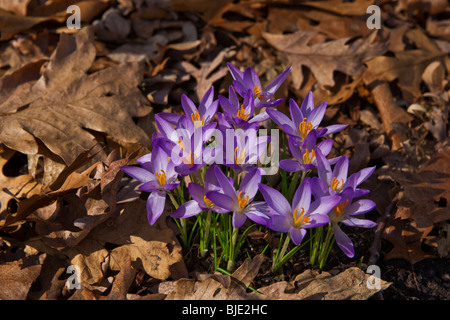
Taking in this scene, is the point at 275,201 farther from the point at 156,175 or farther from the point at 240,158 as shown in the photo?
the point at 156,175

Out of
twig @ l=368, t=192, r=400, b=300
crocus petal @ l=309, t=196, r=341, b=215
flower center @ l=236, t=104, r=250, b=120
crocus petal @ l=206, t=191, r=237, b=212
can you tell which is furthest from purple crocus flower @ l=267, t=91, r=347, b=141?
twig @ l=368, t=192, r=400, b=300

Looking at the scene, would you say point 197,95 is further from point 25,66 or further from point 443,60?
point 443,60

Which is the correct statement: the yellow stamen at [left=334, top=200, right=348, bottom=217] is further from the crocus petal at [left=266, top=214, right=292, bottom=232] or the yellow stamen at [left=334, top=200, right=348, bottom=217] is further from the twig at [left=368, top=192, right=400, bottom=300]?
the twig at [left=368, top=192, right=400, bottom=300]

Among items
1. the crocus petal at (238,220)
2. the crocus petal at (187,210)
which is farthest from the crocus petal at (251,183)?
the crocus petal at (187,210)

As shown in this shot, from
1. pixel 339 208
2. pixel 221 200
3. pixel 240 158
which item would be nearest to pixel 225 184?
pixel 221 200

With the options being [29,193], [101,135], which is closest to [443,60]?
[101,135]

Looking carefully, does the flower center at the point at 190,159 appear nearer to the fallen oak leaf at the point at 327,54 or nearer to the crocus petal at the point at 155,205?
the crocus petal at the point at 155,205

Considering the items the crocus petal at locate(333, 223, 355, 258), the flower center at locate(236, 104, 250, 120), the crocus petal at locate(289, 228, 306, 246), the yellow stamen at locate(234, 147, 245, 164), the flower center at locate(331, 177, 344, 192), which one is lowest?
the crocus petal at locate(333, 223, 355, 258)
